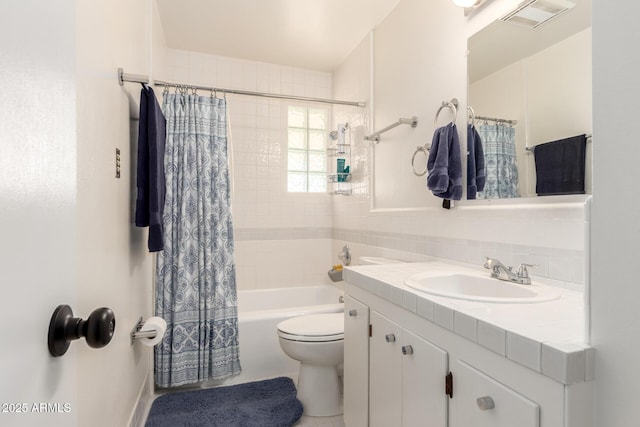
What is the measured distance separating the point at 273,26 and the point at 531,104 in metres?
1.91

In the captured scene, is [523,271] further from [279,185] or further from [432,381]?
[279,185]

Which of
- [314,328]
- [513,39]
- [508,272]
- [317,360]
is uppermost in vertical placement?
[513,39]

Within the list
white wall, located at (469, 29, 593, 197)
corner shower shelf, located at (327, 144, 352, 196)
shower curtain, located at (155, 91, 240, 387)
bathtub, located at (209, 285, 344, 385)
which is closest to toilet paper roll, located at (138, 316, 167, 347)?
shower curtain, located at (155, 91, 240, 387)

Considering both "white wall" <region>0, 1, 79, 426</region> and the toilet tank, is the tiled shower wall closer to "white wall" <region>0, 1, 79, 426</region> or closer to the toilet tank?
the toilet tank

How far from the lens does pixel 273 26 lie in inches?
96.2

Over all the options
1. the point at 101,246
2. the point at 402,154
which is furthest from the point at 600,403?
the point at 402,154

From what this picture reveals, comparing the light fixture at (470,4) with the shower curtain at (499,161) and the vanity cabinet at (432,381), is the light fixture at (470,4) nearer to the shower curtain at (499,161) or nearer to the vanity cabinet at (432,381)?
the shower curtain at (499,161)

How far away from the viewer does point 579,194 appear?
1.11 m

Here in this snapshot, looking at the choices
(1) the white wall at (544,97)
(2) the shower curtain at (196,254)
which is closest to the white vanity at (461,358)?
(1) the white wall at (544,97)

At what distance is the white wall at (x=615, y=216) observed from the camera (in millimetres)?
588

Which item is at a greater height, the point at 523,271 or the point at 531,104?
the point at 531,104

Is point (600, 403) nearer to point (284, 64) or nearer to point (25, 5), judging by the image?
point (25, 5)

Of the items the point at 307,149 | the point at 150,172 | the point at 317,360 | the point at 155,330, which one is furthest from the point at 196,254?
the point at 307,149

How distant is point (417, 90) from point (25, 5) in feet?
6.23
